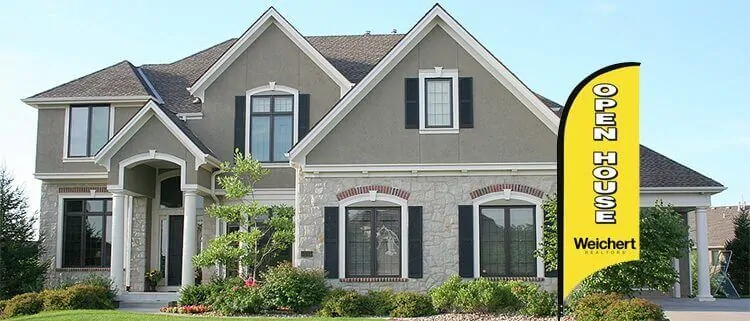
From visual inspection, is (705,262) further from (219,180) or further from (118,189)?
(118,189)

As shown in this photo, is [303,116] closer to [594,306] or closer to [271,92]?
[271,92]

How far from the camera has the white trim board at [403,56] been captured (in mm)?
20984

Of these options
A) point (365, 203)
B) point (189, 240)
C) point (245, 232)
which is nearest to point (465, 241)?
point (365, 203)

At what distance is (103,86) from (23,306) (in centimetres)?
824

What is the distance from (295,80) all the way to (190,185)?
15.0 ft

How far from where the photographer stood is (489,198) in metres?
21.0

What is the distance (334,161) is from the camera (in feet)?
69.6

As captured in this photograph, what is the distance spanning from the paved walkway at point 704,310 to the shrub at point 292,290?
805cm

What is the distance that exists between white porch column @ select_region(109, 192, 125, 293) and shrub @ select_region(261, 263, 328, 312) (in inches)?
198

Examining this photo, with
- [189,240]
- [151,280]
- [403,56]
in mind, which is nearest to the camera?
[403,56]

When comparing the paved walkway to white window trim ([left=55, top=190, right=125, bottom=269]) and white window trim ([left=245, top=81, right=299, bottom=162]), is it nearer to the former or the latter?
white window trim ([left=245, top=81, right=299, bottom=162])

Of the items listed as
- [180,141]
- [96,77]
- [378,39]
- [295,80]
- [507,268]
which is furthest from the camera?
[378,39]

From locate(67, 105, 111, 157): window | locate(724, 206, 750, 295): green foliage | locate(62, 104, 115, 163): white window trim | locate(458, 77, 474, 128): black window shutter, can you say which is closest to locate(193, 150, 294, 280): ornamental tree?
locate(62, 104, 115, 163): white window trim

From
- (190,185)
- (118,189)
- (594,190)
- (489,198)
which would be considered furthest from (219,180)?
(594,190)
